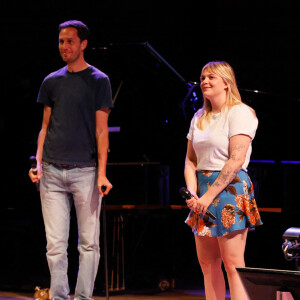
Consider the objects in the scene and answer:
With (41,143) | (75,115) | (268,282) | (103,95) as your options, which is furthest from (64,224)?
(268,282)

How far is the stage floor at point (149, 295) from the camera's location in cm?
466

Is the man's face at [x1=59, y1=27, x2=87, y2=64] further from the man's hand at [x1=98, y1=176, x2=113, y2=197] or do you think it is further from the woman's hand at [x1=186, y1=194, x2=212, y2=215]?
the woman's hand at [x1=186, y1=194, x2=212, y2=215]

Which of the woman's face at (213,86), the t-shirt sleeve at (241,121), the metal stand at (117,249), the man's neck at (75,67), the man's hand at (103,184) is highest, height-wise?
the man's neck at (75,67)

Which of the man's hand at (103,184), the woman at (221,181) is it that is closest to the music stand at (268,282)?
the woman at (221,181)

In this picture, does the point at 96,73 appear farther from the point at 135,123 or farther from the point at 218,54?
the point at 218,54

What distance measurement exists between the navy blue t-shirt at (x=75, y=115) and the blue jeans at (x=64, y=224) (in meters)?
0.09

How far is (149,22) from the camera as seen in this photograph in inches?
278

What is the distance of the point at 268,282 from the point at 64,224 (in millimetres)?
1798

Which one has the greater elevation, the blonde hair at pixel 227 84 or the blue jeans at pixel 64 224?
the blonde hair at pixel 227 84

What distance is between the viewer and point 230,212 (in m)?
2.90

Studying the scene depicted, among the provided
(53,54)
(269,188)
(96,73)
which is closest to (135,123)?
(53,54)

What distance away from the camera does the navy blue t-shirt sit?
3.46 m

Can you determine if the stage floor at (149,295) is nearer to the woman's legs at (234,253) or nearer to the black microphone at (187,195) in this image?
the woman's legs at (234,253)

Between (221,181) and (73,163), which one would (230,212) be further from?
(73,163)
